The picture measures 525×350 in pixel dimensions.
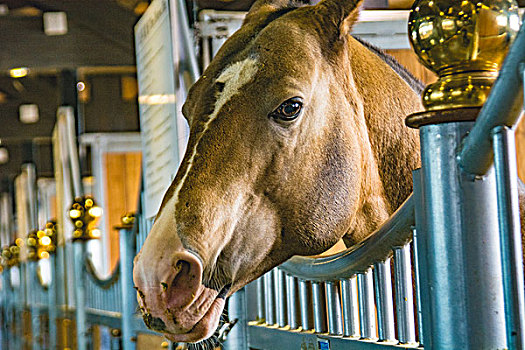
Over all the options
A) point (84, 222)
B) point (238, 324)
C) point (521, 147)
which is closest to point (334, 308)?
point (238, 324)

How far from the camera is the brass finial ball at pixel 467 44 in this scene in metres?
0.88

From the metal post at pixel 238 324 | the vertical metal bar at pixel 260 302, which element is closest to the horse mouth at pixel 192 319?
the vertical metal bar at pixel 260 302

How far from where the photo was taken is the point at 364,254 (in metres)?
1.27

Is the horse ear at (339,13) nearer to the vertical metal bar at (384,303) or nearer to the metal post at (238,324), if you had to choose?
the vertical metal bar at (384,303)

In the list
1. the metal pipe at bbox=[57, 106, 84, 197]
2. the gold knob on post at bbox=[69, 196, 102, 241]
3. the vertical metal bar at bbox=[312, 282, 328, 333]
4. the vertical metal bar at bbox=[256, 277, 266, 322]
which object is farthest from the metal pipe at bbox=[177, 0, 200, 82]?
the metal pipe at bbox=[57, 106, 84, 197]

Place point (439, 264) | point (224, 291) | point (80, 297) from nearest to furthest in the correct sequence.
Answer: point (439, 264) < point (224, 291) < point (80, 297)

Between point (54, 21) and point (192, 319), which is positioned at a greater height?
point (54, 21)

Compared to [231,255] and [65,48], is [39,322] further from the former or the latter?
[231,255]

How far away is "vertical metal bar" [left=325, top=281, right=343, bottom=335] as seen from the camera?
1.43 metres

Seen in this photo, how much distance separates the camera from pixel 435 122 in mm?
916

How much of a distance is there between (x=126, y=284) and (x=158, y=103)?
1.13 m

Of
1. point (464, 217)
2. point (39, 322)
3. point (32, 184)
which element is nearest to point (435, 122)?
point (464, 217)

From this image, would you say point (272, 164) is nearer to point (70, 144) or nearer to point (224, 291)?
point (224, 291)

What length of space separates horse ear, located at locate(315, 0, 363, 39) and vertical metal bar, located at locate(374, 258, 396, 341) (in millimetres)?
552
